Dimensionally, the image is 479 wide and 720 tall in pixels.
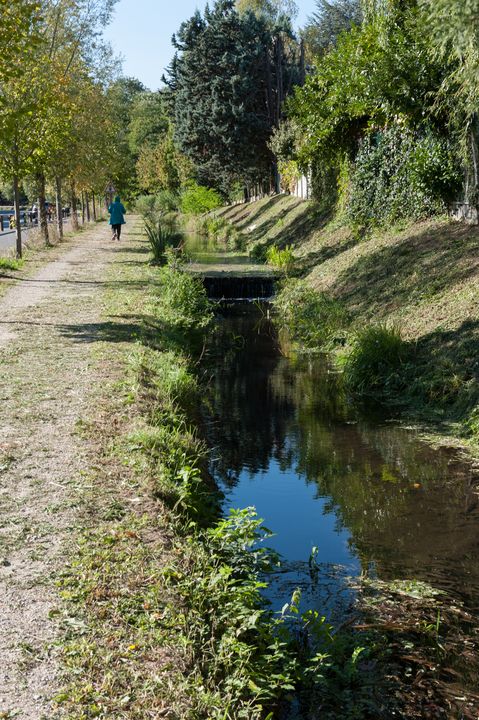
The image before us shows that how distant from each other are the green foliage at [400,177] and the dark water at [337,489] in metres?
6.36

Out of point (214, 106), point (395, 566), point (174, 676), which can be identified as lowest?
point (395, 566)

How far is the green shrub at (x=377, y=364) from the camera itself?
1195 centimetres

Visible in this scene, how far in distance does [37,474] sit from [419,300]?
906cm

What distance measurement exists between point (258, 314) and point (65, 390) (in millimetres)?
11068

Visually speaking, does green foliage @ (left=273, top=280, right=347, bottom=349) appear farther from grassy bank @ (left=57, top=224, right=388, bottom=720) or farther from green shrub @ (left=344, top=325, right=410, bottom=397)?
grassy bank @ (left=57, top=224, right=388, bottom=720)

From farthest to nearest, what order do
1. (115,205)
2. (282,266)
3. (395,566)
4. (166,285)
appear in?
(115,205), (282,266), (166,285), (395,566)

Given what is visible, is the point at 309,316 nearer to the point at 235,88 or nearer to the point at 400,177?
the point at 400,177

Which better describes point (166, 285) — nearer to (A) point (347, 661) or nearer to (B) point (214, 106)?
(A) point (347, 661)

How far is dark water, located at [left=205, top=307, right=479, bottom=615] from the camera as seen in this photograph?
6.29 metres

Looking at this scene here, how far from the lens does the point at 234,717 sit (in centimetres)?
392

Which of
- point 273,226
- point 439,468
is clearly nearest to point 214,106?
point 273,226

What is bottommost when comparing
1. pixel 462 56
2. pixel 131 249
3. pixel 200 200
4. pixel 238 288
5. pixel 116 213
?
pixel 238 288

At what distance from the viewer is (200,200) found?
5122 cm

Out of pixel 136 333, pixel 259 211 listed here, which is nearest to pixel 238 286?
pixel 136 333
